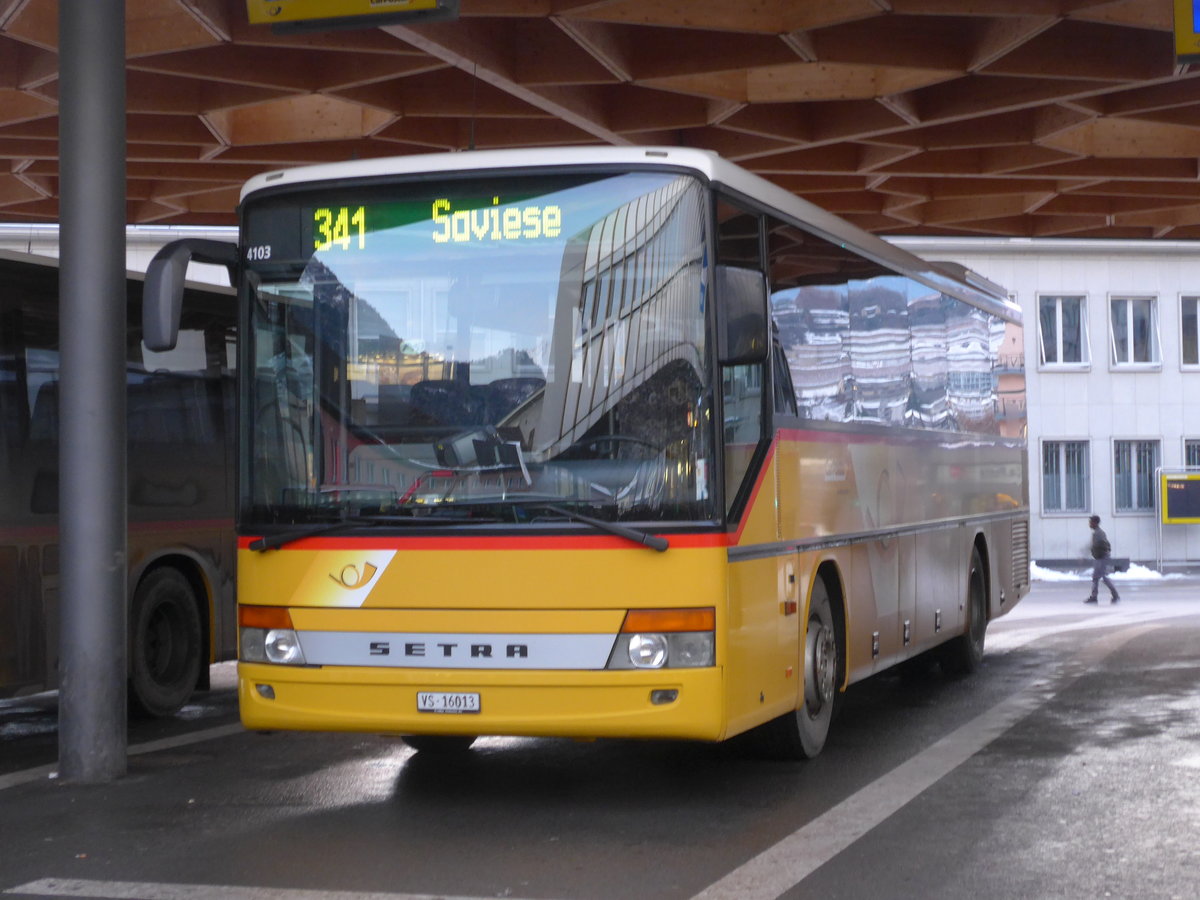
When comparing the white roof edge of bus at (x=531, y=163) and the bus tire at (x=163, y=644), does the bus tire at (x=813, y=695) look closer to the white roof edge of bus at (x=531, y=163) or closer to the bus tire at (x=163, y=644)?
the white roof edge of bus at (x=531, y=163)

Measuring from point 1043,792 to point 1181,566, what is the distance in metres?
35.4

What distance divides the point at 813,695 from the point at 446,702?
2.54 meters

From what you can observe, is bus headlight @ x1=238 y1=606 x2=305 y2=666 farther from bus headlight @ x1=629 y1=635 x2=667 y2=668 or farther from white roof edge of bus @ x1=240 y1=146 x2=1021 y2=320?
→ white roof edge of bus @ x1=240 y1=146 x2=1021 y2=320

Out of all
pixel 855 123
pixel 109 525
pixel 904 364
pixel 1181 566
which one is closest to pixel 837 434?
pixel 904 364

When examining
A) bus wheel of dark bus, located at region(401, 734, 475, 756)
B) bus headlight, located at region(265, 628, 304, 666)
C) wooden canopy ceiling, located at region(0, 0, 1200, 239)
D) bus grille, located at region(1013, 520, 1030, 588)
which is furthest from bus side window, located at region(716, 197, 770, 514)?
bus grille, located at region(1013, 520, 1030, 588)

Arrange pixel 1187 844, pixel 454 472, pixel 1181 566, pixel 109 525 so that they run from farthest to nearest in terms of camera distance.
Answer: pixel 1181 566
pixel 109 525
pixel 454 472
pixel 1187 844

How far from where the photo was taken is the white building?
42312mm

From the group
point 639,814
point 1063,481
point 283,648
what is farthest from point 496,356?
point 1063,481

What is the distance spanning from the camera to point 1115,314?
1695 inches

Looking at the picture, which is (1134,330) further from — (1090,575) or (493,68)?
(493,68)

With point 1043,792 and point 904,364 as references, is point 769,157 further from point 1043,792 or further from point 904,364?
point 1043,792

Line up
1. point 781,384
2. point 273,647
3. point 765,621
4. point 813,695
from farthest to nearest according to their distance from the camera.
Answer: point 813,695
point 781,384
point 765,621
point 273,647

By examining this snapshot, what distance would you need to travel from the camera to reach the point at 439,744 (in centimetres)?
1040

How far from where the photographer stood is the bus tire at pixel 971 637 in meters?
14.7
